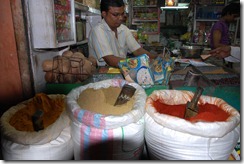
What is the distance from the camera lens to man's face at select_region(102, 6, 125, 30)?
6.13 feet

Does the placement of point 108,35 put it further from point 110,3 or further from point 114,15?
point 110,3

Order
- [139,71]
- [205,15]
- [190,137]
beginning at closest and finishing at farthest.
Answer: [190,137] → [139,71] → [205,15]

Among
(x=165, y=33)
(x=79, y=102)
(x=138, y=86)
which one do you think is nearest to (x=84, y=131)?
(x=79, y=102)

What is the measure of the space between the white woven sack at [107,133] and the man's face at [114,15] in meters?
1.25

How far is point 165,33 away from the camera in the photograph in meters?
7.67

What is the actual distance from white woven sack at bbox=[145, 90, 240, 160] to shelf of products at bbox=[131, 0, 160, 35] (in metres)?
4.49

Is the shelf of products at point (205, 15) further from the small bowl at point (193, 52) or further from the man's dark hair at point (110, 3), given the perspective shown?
the man's dark hair at point (110, 3)

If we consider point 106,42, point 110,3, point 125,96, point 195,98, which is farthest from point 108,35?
point 195,98

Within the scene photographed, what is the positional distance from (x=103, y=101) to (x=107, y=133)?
188mm

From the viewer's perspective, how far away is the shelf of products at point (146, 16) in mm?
4938

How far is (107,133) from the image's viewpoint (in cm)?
80

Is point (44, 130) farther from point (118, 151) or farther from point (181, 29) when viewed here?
point (181, 29)

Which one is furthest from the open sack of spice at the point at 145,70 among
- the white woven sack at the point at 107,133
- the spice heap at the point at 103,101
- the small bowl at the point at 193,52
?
the small bowl at the point at 193,52

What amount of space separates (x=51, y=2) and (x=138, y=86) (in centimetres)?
77
